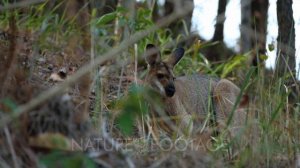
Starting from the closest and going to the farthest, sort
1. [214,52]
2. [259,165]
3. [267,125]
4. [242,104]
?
[242,104], [259,165], [267,125], [214,52]

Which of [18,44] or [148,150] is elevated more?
[18,44]

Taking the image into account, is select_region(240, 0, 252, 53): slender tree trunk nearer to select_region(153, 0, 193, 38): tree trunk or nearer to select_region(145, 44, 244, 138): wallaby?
select_region(153, 0, 193, 38): tree trunk

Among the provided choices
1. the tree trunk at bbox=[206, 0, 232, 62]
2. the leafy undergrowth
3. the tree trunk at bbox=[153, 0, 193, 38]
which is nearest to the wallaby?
the tree trunk at bbox=[153, 0, 193, 38]

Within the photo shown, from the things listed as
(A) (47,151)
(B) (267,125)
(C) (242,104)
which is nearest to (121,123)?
(A) (47,151)

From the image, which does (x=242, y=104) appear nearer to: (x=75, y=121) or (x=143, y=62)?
(x=75, y=121)

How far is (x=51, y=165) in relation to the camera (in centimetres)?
346

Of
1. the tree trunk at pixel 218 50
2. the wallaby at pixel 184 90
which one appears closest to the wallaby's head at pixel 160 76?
the wallaby at pixel 184 90

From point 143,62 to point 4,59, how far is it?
4244mm

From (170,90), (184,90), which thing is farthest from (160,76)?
(184,90)

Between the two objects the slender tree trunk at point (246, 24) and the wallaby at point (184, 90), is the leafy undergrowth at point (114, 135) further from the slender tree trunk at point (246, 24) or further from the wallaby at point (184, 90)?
the slender tree trunk at point (246, 24)

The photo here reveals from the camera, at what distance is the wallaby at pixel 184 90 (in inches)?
307

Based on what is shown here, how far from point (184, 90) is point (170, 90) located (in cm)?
68

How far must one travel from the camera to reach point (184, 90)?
27.6 ft

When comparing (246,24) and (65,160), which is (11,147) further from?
(246,24)
